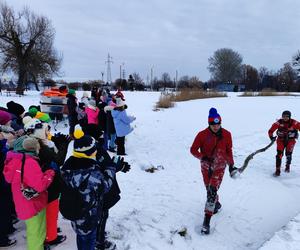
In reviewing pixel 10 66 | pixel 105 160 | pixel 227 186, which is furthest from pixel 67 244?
pixel 10 66

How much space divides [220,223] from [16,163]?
3270 millimetres

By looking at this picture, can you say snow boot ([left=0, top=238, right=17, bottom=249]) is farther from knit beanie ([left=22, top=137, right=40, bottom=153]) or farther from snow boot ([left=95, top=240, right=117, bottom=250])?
knit beanie ([left=22, top=137, right=40, bottom=153])

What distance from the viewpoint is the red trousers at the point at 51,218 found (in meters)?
4.23

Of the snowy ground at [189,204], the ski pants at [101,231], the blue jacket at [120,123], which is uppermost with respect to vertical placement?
the blue jacket at [120,123]

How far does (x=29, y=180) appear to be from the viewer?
12.3ft

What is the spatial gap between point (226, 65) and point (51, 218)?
88123mm

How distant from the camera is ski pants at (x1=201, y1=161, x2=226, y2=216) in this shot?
5199mm

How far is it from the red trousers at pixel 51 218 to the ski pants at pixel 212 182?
7.04ft

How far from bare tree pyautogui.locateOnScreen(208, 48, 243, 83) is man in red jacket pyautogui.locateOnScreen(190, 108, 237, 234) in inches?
3331

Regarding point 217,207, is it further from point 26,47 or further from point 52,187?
point 26,47

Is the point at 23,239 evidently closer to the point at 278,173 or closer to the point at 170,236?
the point at 170,236

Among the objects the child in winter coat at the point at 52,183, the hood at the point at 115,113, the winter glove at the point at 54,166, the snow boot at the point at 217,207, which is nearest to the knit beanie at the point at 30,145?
the child in winter coat at the point at 52,183

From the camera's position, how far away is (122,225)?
5.18m

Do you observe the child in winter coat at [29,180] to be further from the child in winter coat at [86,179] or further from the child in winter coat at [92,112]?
the child in winter coat at [92,112]
